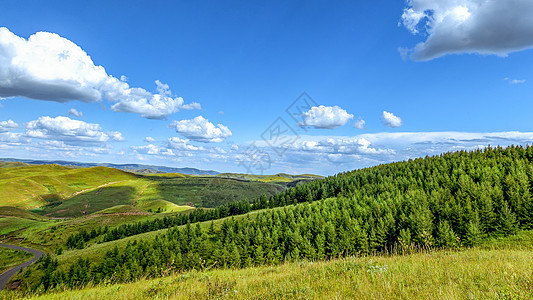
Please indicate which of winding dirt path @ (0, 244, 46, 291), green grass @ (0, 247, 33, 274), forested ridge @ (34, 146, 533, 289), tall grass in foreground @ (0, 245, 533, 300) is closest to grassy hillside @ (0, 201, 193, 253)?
winding dirt path @ (0, 244, 46, 291)

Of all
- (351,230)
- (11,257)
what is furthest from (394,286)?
(11,257)

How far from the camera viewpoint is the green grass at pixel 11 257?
122769mm

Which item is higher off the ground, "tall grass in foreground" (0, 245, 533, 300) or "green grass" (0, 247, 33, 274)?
"tall grass in foreground" (0, 245, 533, 300)

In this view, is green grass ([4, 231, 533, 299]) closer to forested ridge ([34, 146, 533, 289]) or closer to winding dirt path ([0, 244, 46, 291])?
forested ridge ([34, 146, 533, 289])

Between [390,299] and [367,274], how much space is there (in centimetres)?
364

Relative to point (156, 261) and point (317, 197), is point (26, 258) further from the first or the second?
point (317, 197)

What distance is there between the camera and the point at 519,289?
8008 millimetres

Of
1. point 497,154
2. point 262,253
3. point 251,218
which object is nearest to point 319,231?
point 262,253

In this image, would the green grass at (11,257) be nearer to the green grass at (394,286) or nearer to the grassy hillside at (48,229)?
the grassy hillside at (48,229)

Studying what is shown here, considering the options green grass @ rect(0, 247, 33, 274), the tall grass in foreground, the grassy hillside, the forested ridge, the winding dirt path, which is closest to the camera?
the tall grass in foreground

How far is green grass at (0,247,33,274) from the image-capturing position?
403 feet

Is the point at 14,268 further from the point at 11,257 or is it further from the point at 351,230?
the point at 351,230

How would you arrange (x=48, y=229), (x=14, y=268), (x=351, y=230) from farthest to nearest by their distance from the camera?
(x=48, y=229) < (x=14, y=268) < (x=351, y=230)

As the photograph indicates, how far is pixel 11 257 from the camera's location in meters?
132
